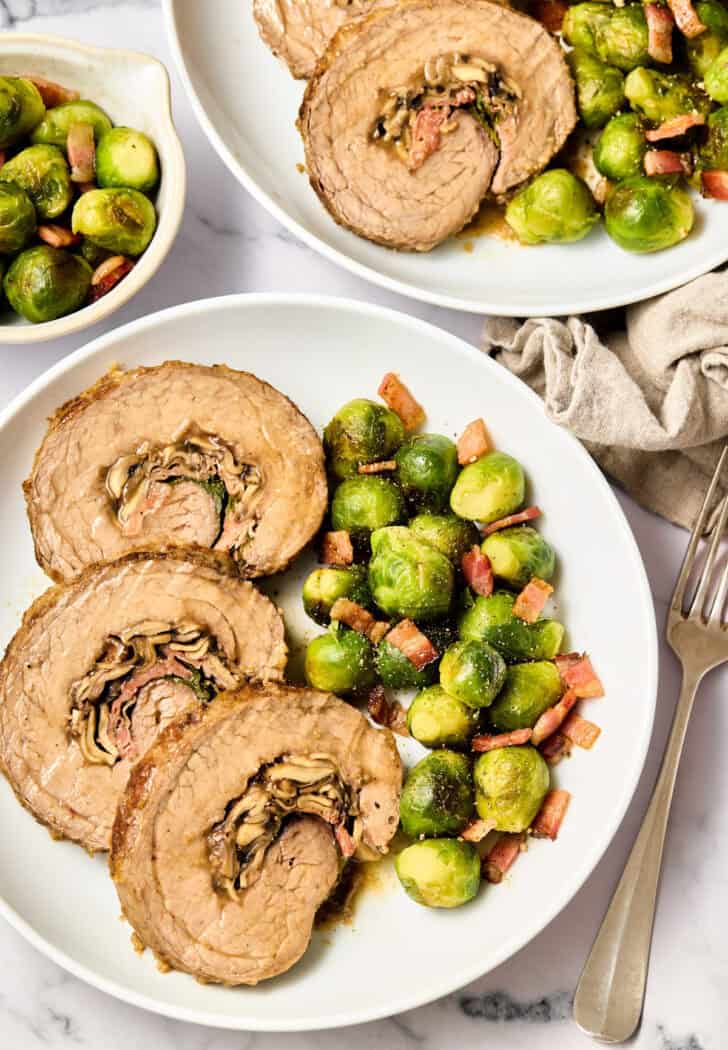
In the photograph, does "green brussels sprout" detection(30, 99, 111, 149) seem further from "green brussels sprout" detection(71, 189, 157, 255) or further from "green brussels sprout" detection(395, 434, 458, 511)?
"green brussels sprout" detection(395, 434, 458, 511)

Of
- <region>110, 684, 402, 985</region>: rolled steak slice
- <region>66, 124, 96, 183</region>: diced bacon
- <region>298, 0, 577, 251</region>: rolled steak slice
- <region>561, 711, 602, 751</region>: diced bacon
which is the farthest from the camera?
<region>66, 124, 96, 183</region>: diced bacon

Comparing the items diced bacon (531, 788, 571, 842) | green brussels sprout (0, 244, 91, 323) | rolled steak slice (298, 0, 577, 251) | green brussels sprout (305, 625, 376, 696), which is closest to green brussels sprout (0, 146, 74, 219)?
green brussels sprout (0, 244, 91, 323)

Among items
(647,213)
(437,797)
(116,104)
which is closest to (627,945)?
(437,797)

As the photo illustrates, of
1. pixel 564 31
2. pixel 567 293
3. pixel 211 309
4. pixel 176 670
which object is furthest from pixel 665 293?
pixel 176 670

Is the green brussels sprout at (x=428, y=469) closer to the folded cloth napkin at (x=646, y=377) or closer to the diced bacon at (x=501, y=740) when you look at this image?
the folded cloth napkin at (x=646, y=377)

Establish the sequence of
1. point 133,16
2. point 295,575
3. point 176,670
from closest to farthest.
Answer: point 176,670 → point 295,575 → point 133,16

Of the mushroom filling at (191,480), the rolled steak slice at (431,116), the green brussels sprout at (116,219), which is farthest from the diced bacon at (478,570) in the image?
the green brussels sprout at (116,219)

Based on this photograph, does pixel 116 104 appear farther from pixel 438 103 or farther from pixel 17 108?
pixel 438 103

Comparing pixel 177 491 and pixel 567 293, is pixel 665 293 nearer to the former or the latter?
pixel 567 293
